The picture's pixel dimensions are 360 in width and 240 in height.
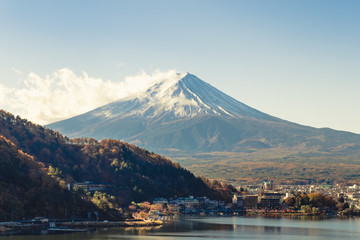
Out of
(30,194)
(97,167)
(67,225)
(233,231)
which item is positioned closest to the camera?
(67,225)

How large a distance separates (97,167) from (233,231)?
189ft

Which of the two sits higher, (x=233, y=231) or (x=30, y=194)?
(x=30, y=194)

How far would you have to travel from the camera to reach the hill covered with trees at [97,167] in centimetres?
11612

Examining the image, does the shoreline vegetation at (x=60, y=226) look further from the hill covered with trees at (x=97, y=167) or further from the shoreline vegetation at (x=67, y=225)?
the hill covered with trees at (x=97, y=167)

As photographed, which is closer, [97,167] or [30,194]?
[30,194]

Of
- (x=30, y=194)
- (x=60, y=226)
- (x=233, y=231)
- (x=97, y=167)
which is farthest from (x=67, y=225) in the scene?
(x=97, y=167)

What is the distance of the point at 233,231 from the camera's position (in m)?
102

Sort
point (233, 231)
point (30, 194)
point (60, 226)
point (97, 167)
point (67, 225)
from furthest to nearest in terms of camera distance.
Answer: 1. point (97, 167)
2. point (30, 194)
3. point (233, 231)
4. point (67, 225)
5. point (60, 226)

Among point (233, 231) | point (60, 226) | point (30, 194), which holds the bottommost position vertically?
point (233, 231)

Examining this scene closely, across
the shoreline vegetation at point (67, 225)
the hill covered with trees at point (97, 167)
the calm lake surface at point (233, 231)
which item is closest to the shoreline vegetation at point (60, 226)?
the shoreline vegetation at point (67, 225)

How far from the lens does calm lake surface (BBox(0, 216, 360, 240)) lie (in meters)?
91.8

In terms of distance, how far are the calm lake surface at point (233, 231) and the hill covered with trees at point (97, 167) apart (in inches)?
541

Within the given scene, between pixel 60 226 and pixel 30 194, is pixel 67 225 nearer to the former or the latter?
pixel 60 226

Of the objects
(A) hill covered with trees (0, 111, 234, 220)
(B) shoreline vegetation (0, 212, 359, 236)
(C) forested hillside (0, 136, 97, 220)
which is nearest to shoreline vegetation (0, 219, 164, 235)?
(B) shoreline vegetation (0, 212, 359, 236)
